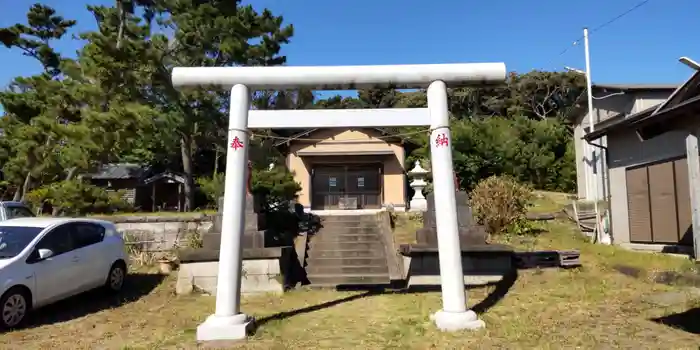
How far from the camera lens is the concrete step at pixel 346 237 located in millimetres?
15040

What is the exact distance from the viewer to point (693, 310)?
20.5 ft

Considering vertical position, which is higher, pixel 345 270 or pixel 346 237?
pixel 346 237

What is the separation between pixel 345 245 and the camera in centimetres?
1464

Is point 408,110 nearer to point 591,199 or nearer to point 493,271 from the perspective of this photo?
point 493,271

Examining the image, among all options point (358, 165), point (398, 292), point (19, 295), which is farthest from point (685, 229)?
point (358, 165)

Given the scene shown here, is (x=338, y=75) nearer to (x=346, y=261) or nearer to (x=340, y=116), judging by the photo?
(x=340, y=116)

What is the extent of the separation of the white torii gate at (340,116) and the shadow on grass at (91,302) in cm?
297

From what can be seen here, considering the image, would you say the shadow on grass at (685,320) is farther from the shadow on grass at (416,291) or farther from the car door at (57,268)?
the car door at (57,268)

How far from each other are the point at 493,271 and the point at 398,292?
1.88 m

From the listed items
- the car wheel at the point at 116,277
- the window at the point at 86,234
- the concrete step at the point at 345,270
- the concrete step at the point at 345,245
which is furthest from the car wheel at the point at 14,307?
the concrete step at the point at 345,245

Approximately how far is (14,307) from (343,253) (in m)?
8.44

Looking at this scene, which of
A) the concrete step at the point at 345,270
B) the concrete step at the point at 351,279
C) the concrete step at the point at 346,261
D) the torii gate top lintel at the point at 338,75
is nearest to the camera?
the torii gate top lintel at the point at 338,75

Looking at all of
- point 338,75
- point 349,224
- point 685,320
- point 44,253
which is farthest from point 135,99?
point 685,320

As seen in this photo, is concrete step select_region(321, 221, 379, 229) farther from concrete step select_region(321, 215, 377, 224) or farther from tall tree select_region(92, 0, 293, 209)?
tall tree select_region(92, 0, 293, 209)
